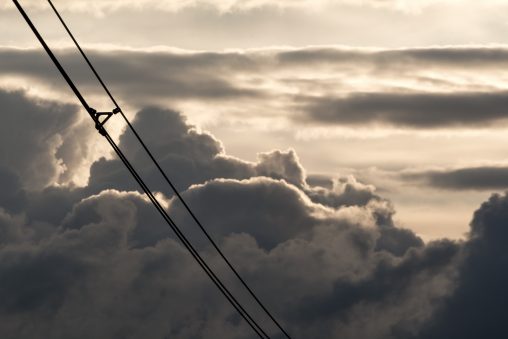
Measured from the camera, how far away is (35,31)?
3894cm

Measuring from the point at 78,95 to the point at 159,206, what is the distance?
21.5 m

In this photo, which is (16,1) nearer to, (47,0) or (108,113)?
(47,0)

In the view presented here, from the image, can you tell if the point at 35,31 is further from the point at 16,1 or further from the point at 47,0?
the point at 47,0

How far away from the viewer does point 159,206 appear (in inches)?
2514

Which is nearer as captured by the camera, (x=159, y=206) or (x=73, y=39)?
(x=73, y=39)

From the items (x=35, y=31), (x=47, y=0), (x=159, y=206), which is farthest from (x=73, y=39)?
(x=159, y=206)

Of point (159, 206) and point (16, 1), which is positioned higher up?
point (159, 206)

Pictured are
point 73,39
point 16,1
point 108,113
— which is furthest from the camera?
point 108,113

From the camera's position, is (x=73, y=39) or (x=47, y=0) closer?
(x=47, y=0)

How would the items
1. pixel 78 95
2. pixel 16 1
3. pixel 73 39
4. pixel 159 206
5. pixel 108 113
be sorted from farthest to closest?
pixel 159 206 → pixel 108 113 → pixel 73 39 → pixel 78 95 → pixel 16 1

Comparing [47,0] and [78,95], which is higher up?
[47,0]

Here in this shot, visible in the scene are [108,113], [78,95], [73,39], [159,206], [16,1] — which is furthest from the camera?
[159,206]

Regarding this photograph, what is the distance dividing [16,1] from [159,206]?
28.3 m

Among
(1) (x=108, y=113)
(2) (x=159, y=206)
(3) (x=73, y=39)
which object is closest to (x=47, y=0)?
(3) (x=73, y=39)
